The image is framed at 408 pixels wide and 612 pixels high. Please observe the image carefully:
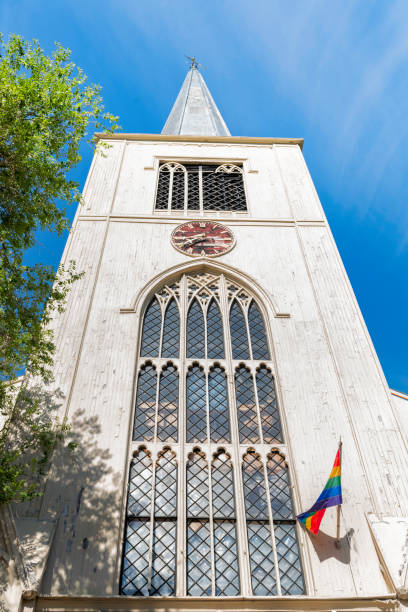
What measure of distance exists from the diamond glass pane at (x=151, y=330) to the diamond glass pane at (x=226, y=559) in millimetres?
3815

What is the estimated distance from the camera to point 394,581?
709 centimetres

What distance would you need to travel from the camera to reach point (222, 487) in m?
8.80

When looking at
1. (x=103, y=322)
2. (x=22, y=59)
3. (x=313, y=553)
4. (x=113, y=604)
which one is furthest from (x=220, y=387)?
(x=22, y=59)

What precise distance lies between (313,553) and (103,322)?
5968mm

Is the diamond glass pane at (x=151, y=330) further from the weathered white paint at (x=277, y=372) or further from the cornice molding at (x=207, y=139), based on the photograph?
the cornice molding at (x=207, y=139)

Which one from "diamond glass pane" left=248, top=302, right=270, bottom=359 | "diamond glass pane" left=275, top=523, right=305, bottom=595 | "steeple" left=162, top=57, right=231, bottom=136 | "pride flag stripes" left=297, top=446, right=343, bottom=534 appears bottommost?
"diamond glass pane" left=275, top=523, right=305, bottom=595

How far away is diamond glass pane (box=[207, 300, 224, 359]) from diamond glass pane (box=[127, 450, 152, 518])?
106 inches

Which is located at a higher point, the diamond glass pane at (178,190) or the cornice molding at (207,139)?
the cornice molding at (207,139)

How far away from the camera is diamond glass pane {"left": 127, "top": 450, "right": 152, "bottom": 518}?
8398 mm

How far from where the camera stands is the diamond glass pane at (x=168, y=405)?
9.48 metres

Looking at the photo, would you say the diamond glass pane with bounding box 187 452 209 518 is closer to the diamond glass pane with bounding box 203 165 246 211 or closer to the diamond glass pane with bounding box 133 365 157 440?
the diamond glass pane with bounding box 133 365 157 440

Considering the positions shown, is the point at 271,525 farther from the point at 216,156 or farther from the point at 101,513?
the point at 216,156

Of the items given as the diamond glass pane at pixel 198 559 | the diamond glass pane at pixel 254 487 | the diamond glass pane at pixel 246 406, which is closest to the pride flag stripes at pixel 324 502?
the diamond glass pane at pixel 254 487

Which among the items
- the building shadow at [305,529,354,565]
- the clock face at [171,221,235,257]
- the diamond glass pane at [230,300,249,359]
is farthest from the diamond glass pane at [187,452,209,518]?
the clock face at [171,221,235,257]
